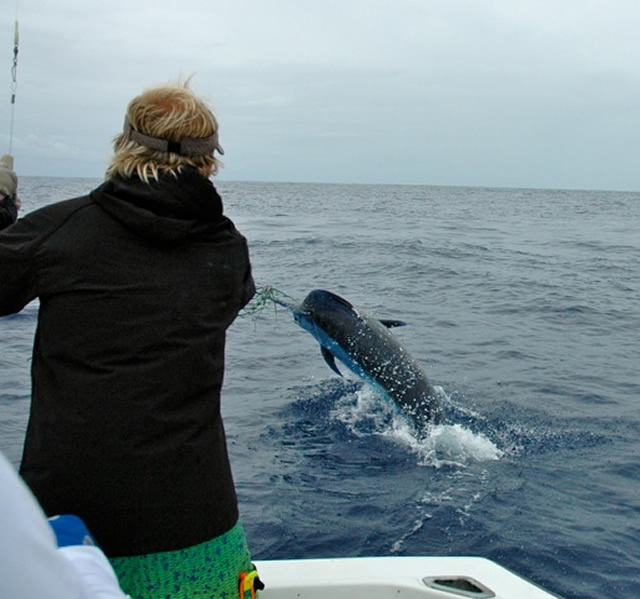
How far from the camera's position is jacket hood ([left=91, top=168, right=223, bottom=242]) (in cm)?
240

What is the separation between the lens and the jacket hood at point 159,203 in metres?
2.40

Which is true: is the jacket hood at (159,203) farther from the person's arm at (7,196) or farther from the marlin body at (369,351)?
the marlin body at (369,351)

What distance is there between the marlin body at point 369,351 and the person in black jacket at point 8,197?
162 inches

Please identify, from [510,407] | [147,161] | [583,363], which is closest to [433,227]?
[583,363]

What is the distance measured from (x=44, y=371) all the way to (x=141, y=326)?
1.09 feet

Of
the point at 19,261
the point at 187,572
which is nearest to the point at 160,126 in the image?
the point at 19,261

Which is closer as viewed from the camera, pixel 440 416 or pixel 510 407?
pixel 440 416

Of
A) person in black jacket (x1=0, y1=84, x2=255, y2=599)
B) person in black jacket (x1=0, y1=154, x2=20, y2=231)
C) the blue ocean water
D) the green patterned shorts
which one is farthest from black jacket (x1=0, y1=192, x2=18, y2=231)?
the blue ocean water

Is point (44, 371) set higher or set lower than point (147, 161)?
lower

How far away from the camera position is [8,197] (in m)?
2.89

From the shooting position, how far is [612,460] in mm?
7336

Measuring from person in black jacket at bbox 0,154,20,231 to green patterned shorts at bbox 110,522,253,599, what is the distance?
1.22m

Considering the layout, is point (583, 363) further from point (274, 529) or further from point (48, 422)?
point (48, 422)

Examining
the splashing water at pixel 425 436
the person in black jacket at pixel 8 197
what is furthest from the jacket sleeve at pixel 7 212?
the splashing water at pixel 425 436
